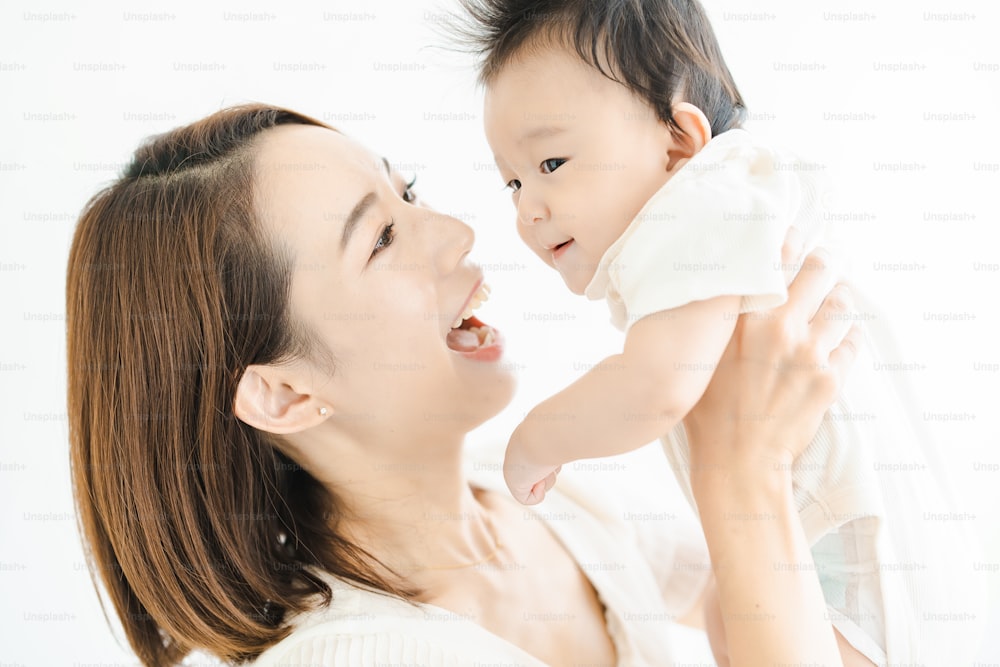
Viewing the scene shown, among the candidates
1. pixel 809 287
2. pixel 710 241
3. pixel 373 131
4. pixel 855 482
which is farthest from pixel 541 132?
pixel 373 131

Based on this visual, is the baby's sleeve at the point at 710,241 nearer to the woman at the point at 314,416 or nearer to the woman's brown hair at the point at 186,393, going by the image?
the woman at the point at 314,416

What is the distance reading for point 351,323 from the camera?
4.33 ft

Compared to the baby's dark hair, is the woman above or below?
below

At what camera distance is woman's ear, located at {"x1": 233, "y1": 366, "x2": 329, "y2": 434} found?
130 cm

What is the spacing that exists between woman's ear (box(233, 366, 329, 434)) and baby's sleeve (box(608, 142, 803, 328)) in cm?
59

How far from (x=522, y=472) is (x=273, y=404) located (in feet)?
1.50

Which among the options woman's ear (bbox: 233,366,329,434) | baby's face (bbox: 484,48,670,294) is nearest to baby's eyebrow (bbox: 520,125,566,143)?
baby's face (bbox: 484,48,670,294)

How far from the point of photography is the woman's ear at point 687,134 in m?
1.16

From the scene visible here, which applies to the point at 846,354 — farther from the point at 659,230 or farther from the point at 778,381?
the point at 659,230

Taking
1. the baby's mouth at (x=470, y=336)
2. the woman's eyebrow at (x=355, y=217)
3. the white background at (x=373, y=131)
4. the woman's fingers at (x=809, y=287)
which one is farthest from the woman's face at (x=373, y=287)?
the white background at (x=373, y=131)

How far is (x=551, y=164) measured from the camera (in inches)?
47.8

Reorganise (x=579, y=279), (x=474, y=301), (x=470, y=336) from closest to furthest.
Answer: (x=579, y=279)
(x=474, y=301)
(x=470, y=336)

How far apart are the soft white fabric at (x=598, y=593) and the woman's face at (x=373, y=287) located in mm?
323

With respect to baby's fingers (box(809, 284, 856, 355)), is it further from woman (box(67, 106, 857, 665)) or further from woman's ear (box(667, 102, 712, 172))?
woman's ear (box(667, 102, 712, 172))
